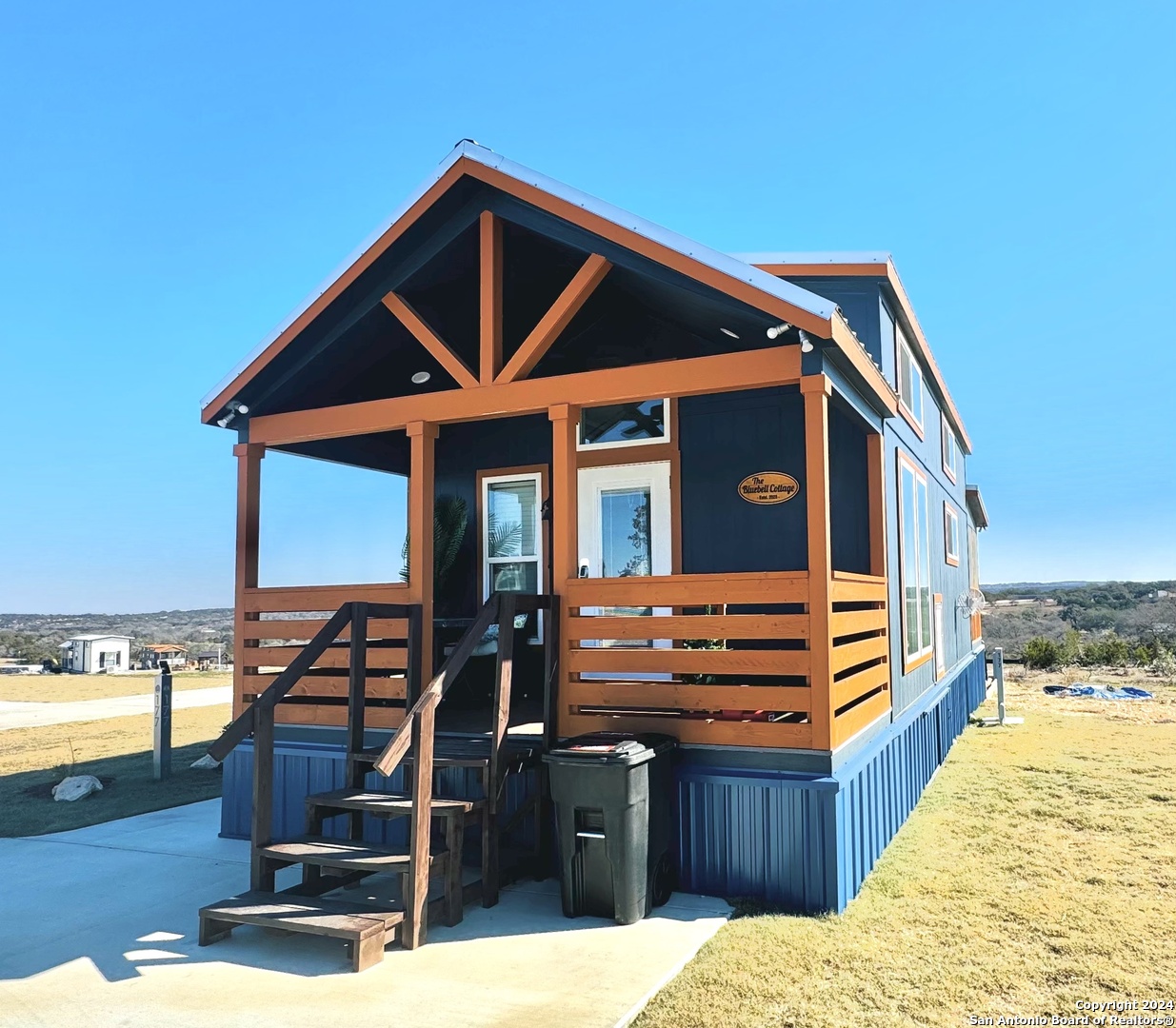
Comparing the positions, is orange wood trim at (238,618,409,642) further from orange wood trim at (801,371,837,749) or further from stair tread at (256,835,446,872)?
orange wood trim at (801,371,837,749)

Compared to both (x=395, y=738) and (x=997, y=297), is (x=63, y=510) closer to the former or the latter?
(x=997, y=297)

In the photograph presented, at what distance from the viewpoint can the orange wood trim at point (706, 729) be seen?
5062 mm

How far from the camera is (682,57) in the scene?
1239cm

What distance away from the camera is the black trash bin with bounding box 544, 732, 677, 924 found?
15.3 ft

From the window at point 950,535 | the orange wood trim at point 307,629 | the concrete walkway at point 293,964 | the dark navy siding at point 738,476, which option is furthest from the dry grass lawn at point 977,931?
the window at point 950,535

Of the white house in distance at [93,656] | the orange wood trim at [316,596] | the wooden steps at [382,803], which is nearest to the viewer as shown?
the wooden steps at [382,803]

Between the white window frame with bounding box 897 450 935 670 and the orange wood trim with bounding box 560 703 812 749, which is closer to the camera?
the orange wood trim with bounding box 560 703 812 749

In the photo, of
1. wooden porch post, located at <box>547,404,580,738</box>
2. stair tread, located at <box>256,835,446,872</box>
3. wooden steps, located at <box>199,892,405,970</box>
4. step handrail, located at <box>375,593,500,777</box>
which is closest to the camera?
wooden steps, located at <box>199,892,405,970</box>

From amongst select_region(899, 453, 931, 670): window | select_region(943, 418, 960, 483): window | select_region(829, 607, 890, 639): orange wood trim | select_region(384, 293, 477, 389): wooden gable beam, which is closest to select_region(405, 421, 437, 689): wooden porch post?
select_region(384, 293, 477, 389): wooden gable beam

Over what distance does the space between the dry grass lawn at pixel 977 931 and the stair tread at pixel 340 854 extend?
59.1 inches

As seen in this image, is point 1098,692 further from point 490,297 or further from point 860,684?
point 490,297

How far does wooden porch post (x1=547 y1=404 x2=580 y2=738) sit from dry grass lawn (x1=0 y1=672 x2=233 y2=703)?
15.4 m

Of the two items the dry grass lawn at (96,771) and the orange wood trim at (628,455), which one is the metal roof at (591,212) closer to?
the orange wood trim at (628,455)

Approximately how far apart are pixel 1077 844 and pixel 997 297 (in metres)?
28.7
